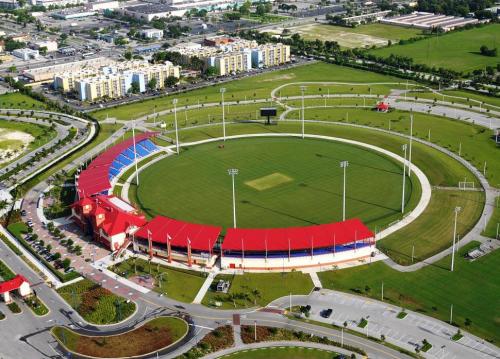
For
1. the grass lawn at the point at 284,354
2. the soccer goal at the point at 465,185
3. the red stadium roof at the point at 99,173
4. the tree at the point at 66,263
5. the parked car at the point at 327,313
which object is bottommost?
the grass lawn at the point at 284,354

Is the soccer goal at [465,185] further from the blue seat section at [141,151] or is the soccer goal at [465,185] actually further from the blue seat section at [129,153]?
the blue seat section at [129,153]

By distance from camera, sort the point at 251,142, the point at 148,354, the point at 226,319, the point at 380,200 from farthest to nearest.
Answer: the point at 251,142, the point at 380,200, the point at 226,319, the point at 148,354

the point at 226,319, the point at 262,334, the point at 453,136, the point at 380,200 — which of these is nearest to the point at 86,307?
the point at 226,319

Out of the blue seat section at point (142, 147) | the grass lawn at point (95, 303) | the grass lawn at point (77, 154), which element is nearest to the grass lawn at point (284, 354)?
the grass lawn at point (95, 303)

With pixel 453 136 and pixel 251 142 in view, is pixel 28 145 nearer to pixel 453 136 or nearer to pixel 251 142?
pixel 251 142

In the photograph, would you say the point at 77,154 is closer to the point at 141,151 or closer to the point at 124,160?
the point at 124,160

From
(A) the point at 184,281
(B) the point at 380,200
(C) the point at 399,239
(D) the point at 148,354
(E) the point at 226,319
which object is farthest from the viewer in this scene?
(B) the point at 380,200

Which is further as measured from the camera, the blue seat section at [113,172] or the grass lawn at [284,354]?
the blue seat section at [113,172]
